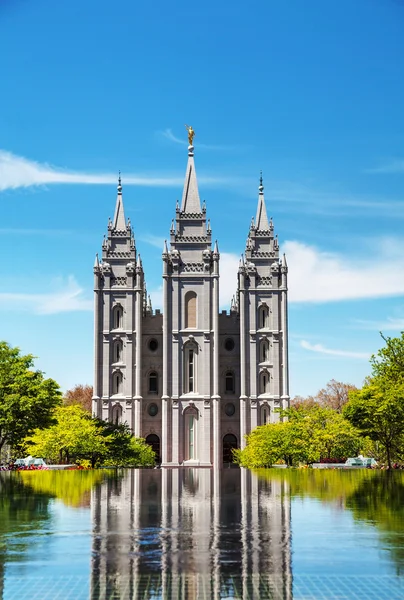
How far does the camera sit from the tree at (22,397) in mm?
49406

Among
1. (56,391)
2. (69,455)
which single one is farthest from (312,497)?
(56,391)

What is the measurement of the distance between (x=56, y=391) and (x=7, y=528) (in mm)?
36532

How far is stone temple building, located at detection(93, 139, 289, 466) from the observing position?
78250 mm

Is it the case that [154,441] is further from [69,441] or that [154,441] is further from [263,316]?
[69,441]

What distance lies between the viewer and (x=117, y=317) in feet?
267

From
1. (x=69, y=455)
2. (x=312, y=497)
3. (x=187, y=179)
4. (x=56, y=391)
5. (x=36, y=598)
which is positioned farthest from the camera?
(x=187, y=179)

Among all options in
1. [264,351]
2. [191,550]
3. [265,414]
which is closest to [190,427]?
[265,414]

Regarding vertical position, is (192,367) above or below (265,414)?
above

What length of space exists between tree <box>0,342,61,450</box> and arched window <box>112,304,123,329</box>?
28754mm

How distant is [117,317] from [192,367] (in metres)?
8.69

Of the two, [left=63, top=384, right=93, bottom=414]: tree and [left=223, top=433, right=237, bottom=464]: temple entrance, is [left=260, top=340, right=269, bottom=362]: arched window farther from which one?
[left=63, top=384, right=93, bottom=414]: tree

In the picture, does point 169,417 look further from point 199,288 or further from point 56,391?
point 56,391

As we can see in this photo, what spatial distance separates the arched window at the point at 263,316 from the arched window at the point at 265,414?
24.3 feet

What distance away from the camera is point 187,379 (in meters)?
78.9
